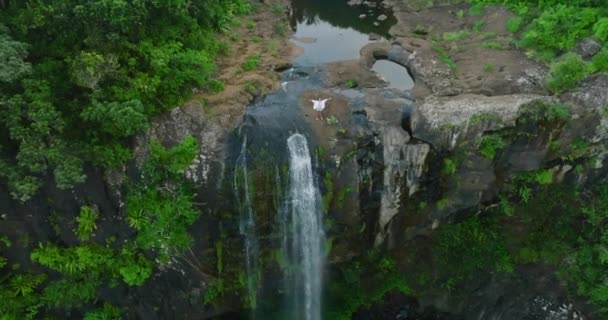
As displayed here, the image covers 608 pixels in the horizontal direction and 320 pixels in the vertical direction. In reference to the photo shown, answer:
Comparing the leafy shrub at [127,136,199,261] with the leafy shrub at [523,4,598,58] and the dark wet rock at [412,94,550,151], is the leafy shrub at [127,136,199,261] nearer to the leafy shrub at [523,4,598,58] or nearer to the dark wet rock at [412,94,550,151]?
the dark wet rock at [412,94,550,151]

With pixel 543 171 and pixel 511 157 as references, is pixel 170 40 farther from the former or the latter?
pixel 543 171

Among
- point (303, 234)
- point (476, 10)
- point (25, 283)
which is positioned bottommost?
point (25, 283)

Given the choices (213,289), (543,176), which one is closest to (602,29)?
(543,176)

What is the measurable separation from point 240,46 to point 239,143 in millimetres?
6026

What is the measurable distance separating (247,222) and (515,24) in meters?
13.3

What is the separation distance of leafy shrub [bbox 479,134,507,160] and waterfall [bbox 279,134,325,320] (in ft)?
17.1

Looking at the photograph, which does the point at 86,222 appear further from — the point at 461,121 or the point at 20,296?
the point at 461,121

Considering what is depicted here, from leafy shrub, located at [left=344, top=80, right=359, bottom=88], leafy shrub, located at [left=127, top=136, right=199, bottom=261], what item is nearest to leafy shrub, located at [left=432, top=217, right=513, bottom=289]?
leafy shrub, located at [left=344, top=80, right=359, bottom=88]

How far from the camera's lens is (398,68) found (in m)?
19.4

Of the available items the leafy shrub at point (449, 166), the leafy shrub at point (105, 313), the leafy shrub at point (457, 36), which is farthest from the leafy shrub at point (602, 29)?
the leafy shrub at point (105, 313)

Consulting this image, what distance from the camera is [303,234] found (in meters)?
15.6

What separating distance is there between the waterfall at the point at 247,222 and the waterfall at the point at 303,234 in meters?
0.97

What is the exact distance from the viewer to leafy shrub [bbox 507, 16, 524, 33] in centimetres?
1962

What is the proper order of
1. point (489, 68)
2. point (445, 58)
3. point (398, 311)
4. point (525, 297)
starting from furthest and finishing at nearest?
point (445, 58) < point (398, 311) < point (489, 68) < point (525, 297)
